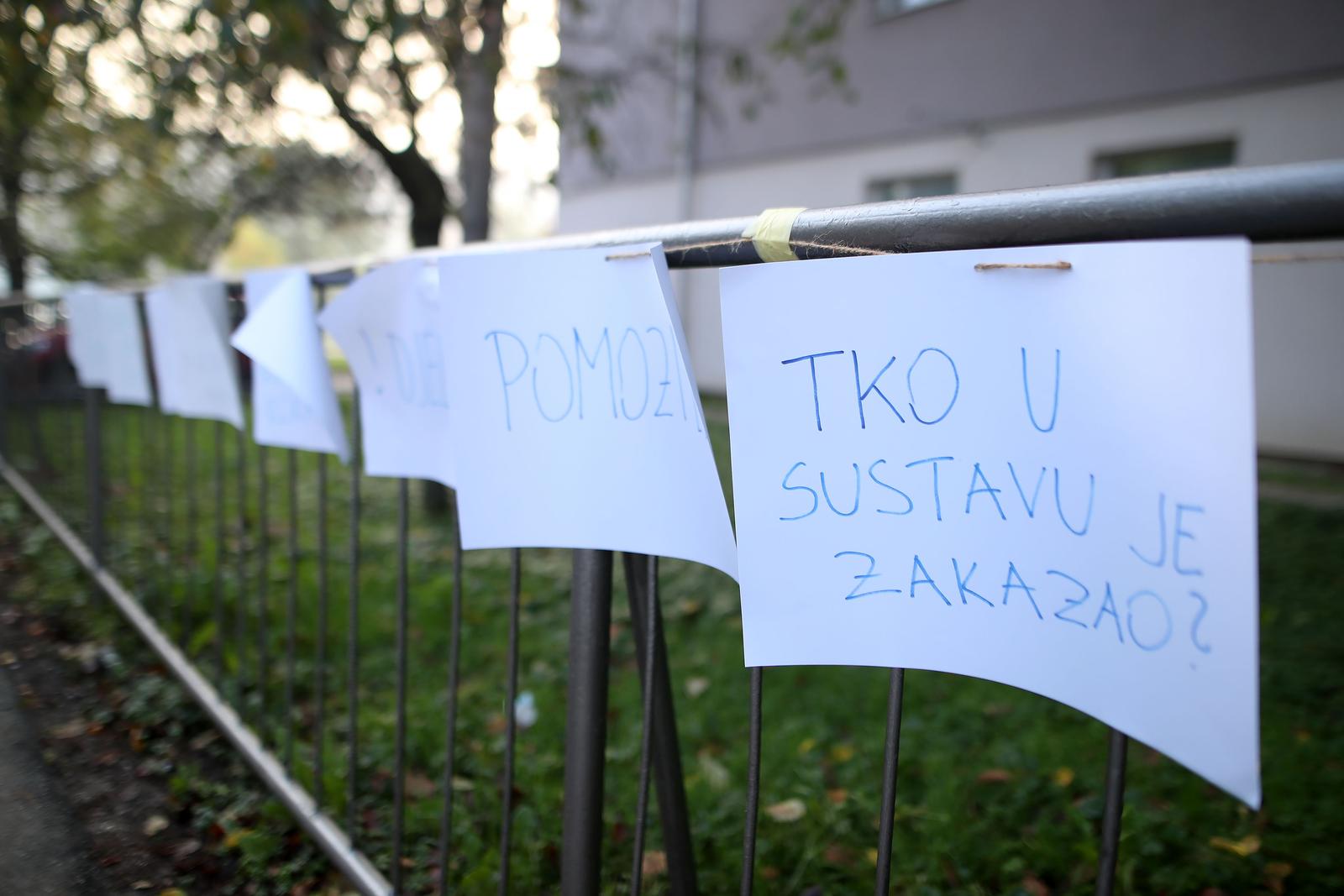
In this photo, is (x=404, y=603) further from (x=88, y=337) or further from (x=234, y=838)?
(x=88, y=337)

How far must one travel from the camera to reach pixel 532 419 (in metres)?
1.53

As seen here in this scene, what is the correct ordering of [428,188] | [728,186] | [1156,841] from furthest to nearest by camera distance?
[728,186], [428,188], [1156,841]

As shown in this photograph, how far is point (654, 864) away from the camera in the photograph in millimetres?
2623

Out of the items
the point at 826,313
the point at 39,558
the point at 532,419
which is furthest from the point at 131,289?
the point at 826,313

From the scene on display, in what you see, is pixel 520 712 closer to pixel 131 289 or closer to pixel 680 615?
pixel 680 615

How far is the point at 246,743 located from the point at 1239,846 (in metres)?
2.94

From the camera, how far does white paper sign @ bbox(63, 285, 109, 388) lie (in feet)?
12.5

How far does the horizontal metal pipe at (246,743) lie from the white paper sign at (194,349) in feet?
3.07

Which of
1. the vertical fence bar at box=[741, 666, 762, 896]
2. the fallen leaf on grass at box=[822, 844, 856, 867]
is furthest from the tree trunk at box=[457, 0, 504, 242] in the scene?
the vertical fence bar at box=[741, 666, 762, 896]

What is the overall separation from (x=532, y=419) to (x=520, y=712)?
2.29 metres

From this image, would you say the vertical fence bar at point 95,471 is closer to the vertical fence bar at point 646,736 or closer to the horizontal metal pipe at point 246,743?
the horizontal metal pipe at point 246,743

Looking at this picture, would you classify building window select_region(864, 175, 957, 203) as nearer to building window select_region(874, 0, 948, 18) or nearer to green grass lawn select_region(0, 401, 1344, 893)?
building window select_region(874, 0, 948, 18)

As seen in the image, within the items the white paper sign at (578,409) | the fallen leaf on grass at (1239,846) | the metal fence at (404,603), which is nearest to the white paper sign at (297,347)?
the metal fence at (404,603)

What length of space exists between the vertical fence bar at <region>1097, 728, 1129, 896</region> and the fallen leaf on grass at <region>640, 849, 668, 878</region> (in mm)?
1697
